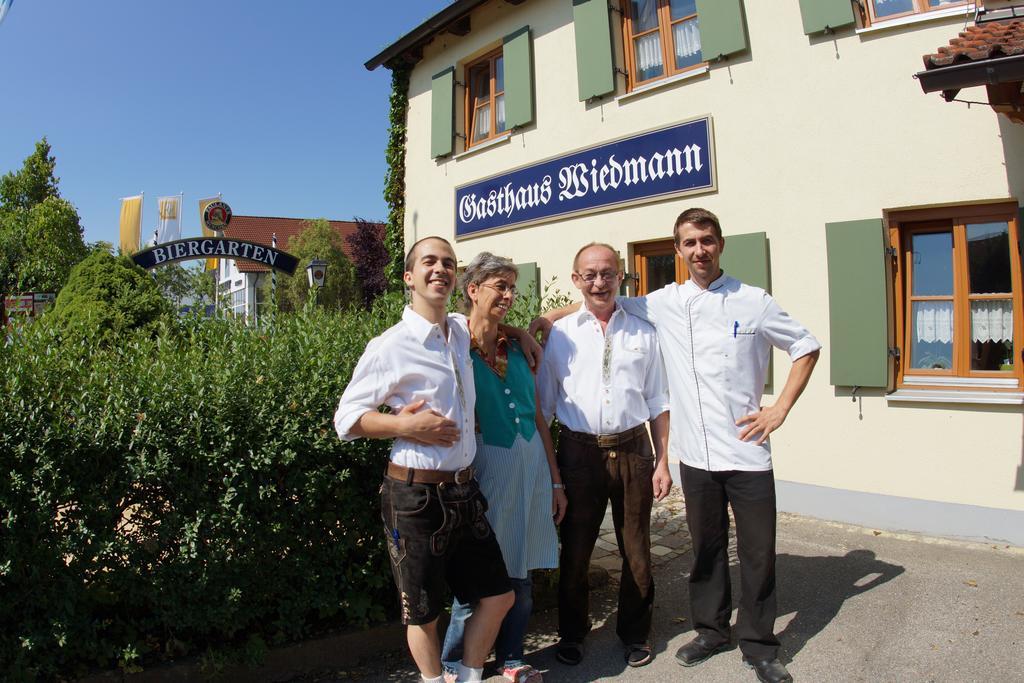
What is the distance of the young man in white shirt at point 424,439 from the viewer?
2484 mm

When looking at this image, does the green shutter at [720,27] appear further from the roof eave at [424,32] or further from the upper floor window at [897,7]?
the roof eave at [424,32]

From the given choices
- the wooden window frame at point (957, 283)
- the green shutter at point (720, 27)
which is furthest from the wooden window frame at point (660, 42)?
the wooden window frame at point (957, 283)

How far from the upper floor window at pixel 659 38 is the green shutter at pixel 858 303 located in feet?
8.27

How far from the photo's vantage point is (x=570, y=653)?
10.8 ft

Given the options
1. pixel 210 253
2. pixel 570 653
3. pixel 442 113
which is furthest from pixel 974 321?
pixel 210 253

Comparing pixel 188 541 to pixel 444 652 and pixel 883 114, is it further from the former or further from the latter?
pixel 883 114

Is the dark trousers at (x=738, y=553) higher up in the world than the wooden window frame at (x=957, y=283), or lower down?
lower down

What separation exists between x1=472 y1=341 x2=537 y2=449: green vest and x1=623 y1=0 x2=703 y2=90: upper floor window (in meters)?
5.33

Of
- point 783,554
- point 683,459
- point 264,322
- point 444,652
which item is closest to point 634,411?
point 683,459

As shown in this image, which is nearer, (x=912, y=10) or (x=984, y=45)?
(x=984, y=45)

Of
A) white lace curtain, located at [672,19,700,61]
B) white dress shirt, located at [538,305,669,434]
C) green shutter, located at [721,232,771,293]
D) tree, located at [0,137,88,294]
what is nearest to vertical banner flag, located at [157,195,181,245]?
tree, located at [0,137,88,294]

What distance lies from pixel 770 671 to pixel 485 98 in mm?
8340

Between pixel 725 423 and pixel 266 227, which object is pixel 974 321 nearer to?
pixel 725 423

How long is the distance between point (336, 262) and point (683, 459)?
2849 centimetres
